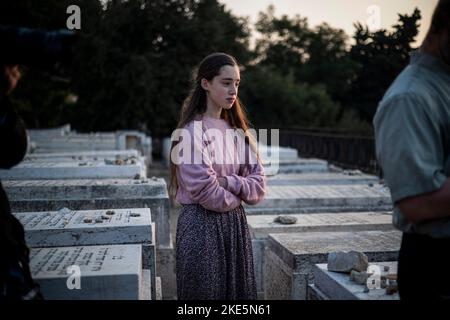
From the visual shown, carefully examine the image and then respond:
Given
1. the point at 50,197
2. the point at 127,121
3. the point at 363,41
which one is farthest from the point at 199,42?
the point at 50,197

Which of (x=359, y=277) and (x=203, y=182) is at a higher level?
(x=203, y=182)

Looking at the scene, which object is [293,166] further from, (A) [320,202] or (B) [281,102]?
(B) [281,102]

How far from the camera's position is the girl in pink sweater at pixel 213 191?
2726 mm

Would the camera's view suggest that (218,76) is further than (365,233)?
No

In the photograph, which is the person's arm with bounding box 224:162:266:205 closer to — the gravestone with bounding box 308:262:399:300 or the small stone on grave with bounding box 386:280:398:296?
the gravestone with bounding box 308:262:399:300

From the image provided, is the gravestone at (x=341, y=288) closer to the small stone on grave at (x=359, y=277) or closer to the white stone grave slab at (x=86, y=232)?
the small stone on grave at (x=359, y=277)

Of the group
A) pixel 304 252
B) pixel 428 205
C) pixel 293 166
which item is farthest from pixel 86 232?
pixel 293 166

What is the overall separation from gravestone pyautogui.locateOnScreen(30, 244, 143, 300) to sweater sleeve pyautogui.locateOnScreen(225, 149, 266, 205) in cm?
71

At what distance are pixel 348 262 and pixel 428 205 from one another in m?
1.23

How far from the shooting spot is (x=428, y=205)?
1583 millimetres

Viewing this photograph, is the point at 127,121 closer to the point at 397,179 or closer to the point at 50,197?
the point at 50,197

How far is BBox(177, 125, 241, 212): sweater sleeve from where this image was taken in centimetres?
267

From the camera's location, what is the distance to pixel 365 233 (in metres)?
4.20
